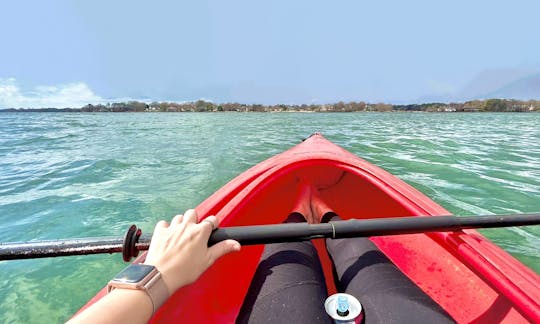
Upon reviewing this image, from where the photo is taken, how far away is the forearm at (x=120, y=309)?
63 cm

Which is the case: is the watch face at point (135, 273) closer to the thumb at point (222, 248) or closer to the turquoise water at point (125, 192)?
the thumb at point (222, 248)

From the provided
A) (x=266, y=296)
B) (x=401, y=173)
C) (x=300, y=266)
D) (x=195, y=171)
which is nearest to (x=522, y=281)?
(x=300, y=266)

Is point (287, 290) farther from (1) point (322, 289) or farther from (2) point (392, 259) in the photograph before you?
(2) point (392, 259)

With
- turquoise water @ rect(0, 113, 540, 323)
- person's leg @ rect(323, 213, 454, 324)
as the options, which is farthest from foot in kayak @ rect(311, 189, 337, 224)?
turquoise water @ rect(0, 113, 540, 323)

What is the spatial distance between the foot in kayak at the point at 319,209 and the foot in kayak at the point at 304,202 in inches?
2.1

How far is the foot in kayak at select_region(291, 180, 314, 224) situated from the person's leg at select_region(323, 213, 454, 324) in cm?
115

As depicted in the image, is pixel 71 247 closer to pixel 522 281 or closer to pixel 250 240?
pixel 250 240

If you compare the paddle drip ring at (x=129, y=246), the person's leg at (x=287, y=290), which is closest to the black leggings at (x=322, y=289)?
the person's leg at (x=287, y=290)

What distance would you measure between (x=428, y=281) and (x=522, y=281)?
897 millimetres

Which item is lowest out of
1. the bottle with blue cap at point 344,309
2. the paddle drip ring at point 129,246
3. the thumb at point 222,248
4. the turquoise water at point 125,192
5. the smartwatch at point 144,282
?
the turquoise water at point 125,192

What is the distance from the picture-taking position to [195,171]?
7344mm

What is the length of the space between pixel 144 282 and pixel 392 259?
2.37 metres

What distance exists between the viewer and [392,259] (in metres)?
2.47

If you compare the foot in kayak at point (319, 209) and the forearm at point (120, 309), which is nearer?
the forearm at point (120, 309)
